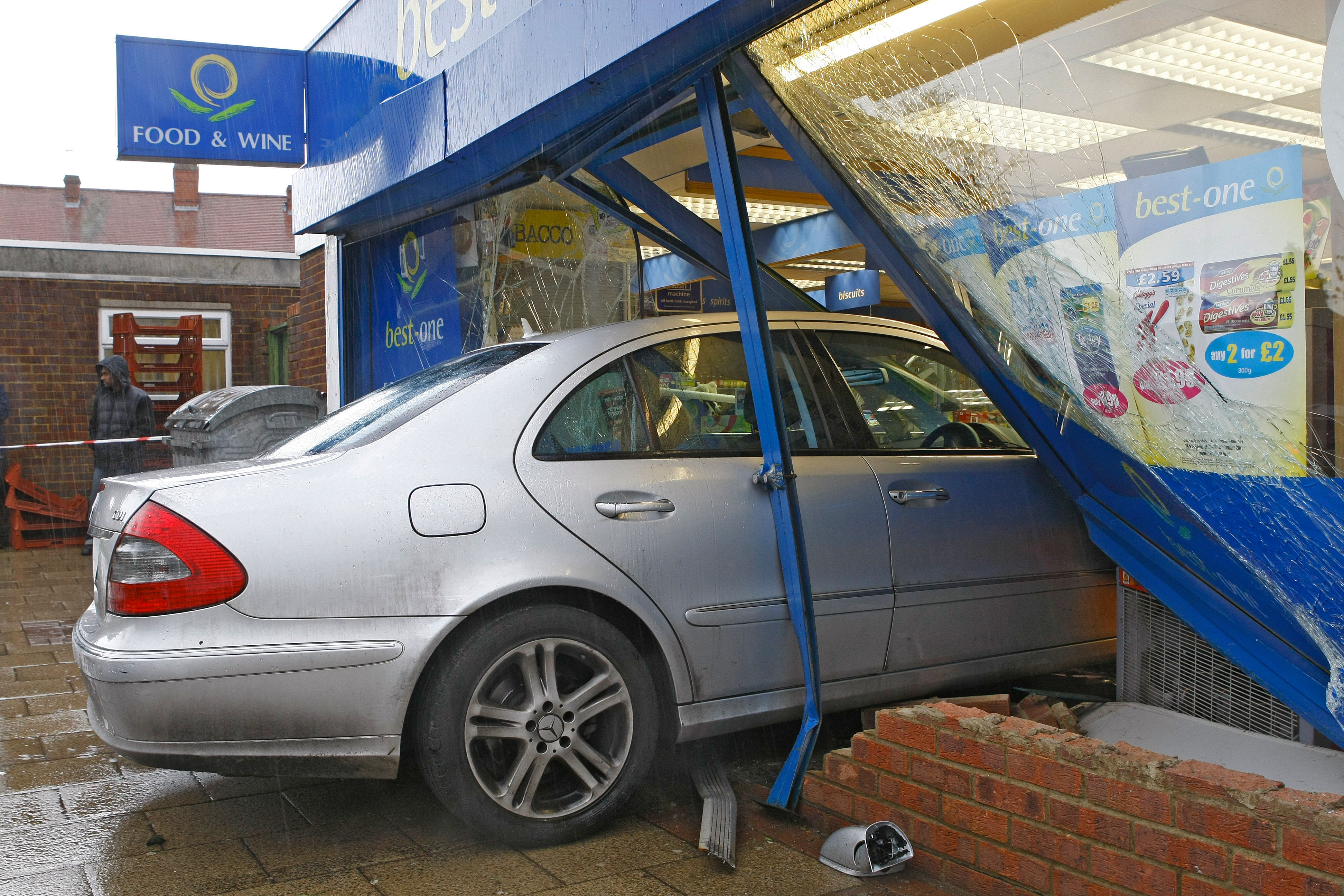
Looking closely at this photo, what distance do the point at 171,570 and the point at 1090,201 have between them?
2.56 m

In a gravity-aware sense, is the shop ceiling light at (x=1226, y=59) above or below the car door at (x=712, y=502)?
above

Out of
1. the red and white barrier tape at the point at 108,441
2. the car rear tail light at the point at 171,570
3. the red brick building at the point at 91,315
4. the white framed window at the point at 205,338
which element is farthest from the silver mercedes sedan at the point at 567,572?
the white framed window at the point at 205,338

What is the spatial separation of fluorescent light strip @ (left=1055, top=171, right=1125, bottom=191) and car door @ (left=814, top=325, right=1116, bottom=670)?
1453 mm

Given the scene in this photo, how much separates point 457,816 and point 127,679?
0.97 meters

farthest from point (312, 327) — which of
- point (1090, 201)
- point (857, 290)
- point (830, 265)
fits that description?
→ point (1090, 201)

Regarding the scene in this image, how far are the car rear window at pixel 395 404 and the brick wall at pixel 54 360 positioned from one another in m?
10.3

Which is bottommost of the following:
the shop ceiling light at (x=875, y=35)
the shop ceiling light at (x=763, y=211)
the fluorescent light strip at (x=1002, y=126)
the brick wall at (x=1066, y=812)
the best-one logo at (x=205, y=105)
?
the brick wall at (x=1066, y=812)

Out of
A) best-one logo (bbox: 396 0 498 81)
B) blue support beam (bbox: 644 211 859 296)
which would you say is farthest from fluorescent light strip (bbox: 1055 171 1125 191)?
blue support beam (bbox: 644 211 859 296)

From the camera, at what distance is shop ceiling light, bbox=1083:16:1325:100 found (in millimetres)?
2205

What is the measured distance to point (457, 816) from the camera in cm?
315

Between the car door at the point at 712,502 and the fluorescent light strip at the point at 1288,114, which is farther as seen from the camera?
the car door at the point at 712,502

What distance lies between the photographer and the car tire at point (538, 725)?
309 centimetres

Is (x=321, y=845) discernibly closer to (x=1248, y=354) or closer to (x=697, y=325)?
(x=697, y=325)

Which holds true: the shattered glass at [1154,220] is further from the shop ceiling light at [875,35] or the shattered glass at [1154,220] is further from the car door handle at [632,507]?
the car door handle at [632,507]
